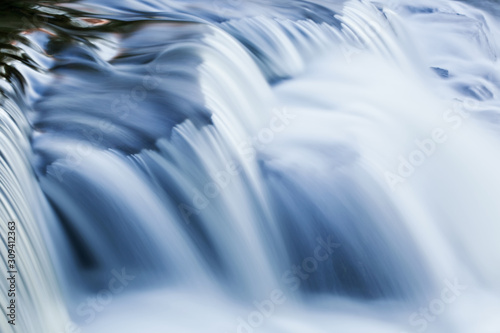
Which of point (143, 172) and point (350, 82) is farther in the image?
point (350, 82)

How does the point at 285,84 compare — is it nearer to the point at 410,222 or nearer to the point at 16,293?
the point at 410,222

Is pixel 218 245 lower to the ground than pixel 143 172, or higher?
lower

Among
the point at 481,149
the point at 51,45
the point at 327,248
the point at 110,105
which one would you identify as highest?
the point at 51,45

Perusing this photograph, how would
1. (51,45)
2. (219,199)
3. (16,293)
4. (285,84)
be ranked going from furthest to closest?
1. (285,84)
2. (51,45)
3. (219,199)
4. (16,293)

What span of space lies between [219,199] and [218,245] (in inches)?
7.2

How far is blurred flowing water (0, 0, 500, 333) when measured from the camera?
9.11 ft

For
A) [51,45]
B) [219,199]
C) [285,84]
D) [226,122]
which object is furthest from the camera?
[285,84]

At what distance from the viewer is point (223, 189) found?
3.01 metres

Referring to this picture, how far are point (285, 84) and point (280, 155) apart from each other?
2.21 ft

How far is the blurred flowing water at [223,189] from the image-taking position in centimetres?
278

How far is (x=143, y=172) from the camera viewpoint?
9.59 ft

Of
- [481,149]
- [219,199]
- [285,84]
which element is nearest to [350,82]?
[285,84]

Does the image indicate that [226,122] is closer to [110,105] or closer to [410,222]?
[110,105]

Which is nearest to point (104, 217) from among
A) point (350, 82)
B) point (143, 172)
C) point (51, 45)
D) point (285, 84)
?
point (143, 172)
